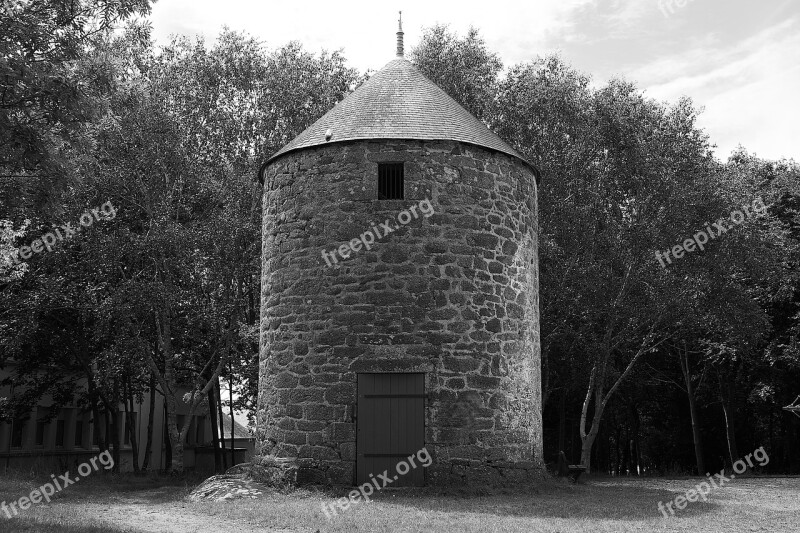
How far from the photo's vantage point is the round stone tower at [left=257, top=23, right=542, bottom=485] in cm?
1400

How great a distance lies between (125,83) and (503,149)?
12.0 metres

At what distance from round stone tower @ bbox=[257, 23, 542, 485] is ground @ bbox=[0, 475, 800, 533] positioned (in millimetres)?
933

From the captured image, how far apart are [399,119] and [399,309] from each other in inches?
147

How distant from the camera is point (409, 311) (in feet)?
46.5

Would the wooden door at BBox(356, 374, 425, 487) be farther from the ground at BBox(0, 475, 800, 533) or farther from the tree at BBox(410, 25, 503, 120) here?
the tree at BBox(410, 25, 503, 120)

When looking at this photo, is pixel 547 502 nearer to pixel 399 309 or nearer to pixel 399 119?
pixel 399 309

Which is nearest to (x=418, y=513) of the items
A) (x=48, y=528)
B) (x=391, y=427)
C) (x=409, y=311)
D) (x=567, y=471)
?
(x=391, y=427)

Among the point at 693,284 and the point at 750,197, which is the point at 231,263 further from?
the point at 750,197

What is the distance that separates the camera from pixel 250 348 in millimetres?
23609

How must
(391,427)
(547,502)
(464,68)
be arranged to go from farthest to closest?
1. (464,68)
2. (391,427)
3. (547,502)

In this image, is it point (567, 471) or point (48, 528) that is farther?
point (567, 471)

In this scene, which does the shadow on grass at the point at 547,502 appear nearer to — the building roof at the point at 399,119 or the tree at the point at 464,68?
the building roof at the point at 399,119

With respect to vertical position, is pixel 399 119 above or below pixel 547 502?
above

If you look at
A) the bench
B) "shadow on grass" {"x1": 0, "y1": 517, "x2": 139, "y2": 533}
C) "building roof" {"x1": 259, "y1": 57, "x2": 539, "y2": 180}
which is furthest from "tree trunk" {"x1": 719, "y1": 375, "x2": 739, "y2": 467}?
"shadow on grass" {"x1": 0, "y1": 517, "x2": 139, "y2": 533}
